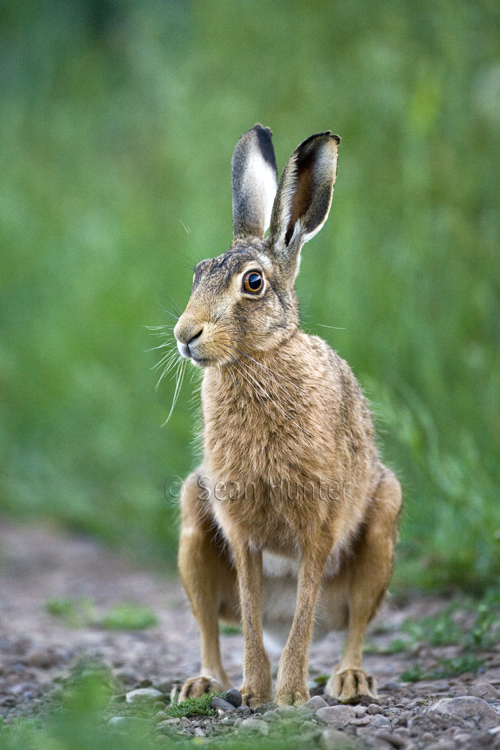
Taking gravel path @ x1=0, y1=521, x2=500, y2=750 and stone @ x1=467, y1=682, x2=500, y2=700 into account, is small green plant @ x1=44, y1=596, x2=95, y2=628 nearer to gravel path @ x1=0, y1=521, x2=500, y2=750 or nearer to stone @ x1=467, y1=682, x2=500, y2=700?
gravel path @ x1=0, y1=521, x2=500, y2=750

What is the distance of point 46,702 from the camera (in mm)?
3855

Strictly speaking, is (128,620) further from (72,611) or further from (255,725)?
(255,725)

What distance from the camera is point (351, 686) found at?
404cm

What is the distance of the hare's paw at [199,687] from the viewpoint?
13.3 feet

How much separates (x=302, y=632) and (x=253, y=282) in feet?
4.90

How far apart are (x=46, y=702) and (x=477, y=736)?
1.87m

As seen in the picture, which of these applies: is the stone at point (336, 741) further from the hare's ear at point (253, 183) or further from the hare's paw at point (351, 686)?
the hare's ear at point (253, 183)

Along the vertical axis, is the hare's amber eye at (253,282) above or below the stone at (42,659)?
above

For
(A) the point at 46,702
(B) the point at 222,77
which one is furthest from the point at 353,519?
(B) the point at 222,77

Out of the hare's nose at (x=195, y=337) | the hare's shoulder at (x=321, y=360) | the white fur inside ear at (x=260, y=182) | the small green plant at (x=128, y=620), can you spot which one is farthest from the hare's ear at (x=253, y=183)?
the small green plant at (x=128, y=620)

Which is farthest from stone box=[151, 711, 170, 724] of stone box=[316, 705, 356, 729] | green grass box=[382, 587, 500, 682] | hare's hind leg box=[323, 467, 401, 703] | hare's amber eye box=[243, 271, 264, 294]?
hare's amber eye box=[243, 271, 264, 294]

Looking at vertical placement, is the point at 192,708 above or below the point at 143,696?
below

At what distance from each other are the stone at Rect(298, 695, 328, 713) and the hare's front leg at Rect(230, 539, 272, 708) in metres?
0.23

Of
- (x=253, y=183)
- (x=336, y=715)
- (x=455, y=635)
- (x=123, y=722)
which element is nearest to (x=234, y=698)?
(x=336, y=715)
